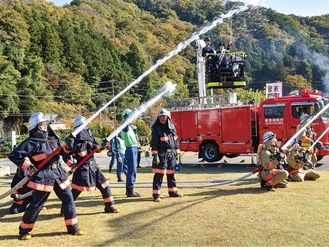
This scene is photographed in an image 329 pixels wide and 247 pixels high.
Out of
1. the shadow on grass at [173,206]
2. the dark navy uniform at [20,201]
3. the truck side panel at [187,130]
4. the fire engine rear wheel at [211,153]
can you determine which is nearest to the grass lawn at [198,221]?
Answer: the shadow on grass at [173,206]

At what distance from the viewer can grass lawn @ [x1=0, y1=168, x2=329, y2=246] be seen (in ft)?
17.2

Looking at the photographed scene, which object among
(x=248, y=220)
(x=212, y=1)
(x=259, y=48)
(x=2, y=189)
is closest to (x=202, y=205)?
(x=248, y=220)

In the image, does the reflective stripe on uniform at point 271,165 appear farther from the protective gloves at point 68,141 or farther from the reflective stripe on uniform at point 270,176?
the protective gloves at point 68,141

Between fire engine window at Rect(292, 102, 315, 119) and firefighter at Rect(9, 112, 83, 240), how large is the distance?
390 inches

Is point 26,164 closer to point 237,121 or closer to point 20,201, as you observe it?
point 20,201

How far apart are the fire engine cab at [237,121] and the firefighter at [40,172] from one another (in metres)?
9.70

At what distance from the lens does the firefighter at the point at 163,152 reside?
7.97 m

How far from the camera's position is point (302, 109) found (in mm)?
13547

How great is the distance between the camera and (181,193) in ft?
28.6

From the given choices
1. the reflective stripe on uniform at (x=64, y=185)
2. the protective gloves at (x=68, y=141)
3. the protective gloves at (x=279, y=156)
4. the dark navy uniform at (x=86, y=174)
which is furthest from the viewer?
the protective gloves at (x=279, y=156)

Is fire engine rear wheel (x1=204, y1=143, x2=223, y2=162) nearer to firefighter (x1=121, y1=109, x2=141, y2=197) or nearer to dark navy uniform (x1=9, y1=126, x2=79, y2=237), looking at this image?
firefighter (x1=121, y1=109, x2=141, y2=197)

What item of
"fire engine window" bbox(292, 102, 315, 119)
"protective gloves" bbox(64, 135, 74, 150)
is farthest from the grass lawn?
"fire engine window" bbox(292, 102, 315, 119)

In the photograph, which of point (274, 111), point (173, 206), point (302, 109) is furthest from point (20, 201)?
point (302, 109)

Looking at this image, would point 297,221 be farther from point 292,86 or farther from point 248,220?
point 292,86
